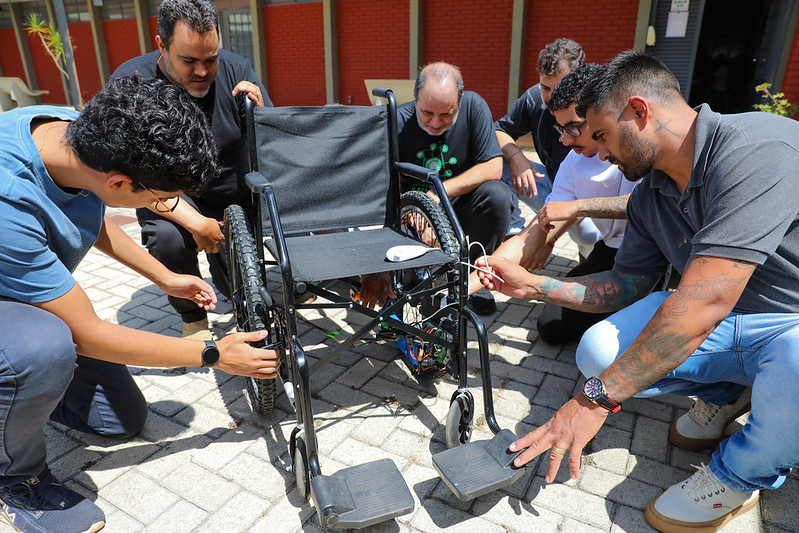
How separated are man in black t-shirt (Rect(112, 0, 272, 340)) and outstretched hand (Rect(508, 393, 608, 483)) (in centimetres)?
180

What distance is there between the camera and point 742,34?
9945mm

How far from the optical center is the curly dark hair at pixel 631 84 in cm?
161

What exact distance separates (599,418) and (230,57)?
8.87 feet

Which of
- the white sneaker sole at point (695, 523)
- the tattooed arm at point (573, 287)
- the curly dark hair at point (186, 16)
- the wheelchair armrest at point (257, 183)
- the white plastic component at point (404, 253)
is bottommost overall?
the white sneaker sole at point (695, 523)

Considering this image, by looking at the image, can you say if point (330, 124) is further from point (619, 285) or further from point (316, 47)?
point (316, 47)

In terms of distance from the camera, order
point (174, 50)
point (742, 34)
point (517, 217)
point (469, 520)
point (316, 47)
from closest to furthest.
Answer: point (469, 520)
point (174, 50)
point (517, 217)
point (742, 34)
point (316, 47)

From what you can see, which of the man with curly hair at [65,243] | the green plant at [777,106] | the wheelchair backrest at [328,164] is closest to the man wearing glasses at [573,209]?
the wheelchair backrest at [328,164]

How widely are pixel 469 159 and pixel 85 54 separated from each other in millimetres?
16346

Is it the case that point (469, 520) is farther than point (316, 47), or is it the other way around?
point (316, 47)

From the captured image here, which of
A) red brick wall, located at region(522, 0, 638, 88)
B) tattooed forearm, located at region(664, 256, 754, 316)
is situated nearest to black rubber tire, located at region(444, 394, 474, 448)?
tattooed forearm, located at region(664, 256, 754, 316)

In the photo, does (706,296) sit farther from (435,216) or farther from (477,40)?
(477,40)

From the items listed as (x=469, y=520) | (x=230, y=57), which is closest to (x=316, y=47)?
(x=230, y=57)

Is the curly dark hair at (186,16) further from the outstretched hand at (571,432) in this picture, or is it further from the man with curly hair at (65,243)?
the outstretched hand at (571,432)

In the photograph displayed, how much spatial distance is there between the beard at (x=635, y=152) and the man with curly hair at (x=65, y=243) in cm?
125
